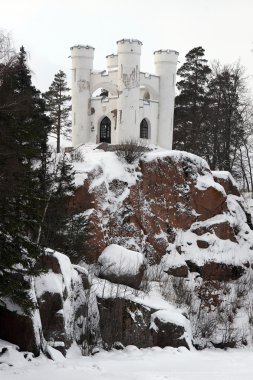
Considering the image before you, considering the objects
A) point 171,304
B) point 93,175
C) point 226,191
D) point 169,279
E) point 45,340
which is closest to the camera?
point 45,340

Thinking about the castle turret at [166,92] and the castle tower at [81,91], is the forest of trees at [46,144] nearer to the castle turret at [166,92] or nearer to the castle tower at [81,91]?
the castle turret at [166,92]

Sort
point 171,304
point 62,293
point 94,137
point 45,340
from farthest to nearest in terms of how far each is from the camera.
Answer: point 94,137 < point 171,304 < point 62,293 < point 45,340

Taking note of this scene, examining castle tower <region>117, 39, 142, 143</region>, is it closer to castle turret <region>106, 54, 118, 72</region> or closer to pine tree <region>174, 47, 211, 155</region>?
castle turret <region>106, 54, 118, 72</region>

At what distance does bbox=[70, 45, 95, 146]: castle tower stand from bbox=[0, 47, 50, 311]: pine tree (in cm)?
2213

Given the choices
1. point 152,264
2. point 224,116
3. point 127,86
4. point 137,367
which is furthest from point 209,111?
point 137,367

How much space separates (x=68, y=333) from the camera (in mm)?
15227

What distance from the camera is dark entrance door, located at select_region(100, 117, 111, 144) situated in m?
35.0

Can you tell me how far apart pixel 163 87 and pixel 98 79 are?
4271mm

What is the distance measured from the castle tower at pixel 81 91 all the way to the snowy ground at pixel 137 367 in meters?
20.2

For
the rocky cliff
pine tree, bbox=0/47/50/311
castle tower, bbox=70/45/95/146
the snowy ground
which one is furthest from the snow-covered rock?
castle tower, bbox=70/45/95/146

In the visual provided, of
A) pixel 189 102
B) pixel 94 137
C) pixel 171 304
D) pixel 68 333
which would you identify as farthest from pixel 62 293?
pixel 189 102

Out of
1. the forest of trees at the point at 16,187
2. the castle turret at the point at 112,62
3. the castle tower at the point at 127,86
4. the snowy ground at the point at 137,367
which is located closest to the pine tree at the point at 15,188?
the forest of trees at the point at 16,187

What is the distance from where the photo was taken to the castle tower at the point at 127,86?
33.2 m

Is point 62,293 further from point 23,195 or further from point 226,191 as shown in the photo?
point 226,191
